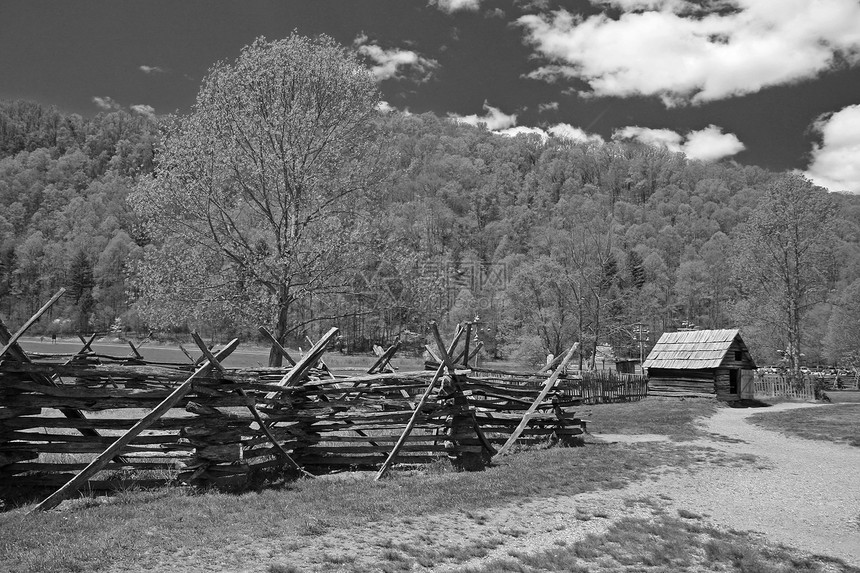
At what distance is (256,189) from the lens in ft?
66.4

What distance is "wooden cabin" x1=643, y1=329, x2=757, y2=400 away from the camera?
3155 centimetres

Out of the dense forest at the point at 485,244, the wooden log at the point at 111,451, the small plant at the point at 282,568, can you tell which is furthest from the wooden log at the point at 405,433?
the dense forest at the point at 485,244

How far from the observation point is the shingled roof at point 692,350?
31703 mm

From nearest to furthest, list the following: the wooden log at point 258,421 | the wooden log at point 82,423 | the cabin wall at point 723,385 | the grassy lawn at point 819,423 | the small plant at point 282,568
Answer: the small plant at point 282,568
the wooden log at point 82,423
the wooden log at point 258,421
the grassy lawn at point 819,423
the cabin wall at point 723,385

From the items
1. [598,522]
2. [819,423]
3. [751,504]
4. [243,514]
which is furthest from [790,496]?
[819,423]

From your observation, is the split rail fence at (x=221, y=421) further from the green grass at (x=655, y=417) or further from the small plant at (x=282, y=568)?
the green grass at (x=655, y=417)

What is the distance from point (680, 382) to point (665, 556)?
94.5 ft

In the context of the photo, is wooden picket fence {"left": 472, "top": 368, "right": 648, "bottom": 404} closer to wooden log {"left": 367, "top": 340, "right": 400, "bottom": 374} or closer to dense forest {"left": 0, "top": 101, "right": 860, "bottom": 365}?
dense forest {"left": 0, "top": 101, "right": 860, "bottom": 365}

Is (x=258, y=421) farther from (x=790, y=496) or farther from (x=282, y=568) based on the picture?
(x=790, y=496)

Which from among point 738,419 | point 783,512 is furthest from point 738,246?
point 783,512

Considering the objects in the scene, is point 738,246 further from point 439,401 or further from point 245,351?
point 245,351

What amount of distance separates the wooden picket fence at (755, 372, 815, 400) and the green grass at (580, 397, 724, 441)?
8.91 m

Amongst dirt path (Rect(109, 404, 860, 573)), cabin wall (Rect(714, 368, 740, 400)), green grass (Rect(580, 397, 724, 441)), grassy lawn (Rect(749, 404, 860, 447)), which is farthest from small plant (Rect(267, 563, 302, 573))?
cabin wall (Rect(714, 368, 740, 400))

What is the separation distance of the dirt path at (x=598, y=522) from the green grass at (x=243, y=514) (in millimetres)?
170
